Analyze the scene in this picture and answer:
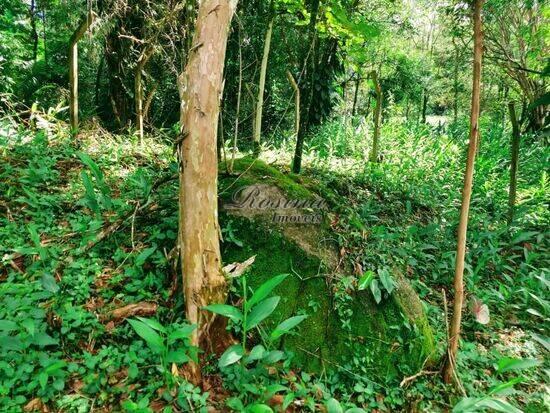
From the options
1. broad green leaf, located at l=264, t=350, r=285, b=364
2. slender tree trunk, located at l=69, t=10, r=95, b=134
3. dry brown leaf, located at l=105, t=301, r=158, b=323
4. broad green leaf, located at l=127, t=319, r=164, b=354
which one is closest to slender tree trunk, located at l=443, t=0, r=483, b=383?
broad green leaf, located at l=264, t=350, r=285, b=364

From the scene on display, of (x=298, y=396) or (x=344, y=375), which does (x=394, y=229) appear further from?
(x=298, y=396)

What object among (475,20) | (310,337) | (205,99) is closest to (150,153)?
(205,99)

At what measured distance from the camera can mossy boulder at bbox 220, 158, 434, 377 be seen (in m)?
2.29

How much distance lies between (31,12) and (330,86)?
8.01 meters

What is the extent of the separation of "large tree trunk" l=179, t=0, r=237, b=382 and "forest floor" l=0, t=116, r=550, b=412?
0.20 m

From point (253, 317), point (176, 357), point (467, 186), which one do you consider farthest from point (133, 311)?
point (467, 186)

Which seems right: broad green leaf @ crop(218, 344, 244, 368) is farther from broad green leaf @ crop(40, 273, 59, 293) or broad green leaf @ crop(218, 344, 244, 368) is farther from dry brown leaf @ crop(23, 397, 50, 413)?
broad green leaf @ crop(40, 273, 59, 293)

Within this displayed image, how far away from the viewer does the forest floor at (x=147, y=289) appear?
1823 mm

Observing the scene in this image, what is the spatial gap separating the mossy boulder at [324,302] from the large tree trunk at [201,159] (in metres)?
0.43

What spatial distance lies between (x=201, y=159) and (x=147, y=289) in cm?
95

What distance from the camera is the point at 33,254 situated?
2.48 metres

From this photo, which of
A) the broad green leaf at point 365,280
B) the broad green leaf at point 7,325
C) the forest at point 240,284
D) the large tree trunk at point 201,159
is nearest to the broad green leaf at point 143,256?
the forest at point 240,284

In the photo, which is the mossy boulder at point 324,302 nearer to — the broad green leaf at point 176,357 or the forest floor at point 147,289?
the forest floor at point 147,289

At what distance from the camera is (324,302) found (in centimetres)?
244
